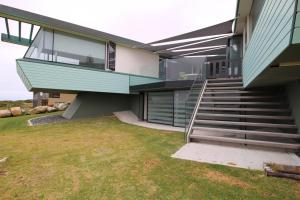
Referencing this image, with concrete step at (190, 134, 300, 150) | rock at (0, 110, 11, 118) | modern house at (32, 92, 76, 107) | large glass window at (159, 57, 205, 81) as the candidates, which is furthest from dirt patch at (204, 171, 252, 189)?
modern house at (32, 92, 76, 107)

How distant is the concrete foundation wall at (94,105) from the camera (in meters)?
12.3

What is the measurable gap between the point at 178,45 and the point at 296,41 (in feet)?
30.0

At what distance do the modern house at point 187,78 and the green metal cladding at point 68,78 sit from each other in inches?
1.6

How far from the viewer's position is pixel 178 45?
35.8ft

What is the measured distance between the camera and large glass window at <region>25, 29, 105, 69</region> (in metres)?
8.52

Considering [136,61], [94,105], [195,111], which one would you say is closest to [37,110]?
[94,105]

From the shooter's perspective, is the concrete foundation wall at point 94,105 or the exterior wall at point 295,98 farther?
the concrete foundation wall at point 94,105

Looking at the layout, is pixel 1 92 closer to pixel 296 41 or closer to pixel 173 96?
pixel 173 96

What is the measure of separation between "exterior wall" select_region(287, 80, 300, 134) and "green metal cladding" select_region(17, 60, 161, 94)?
805cm

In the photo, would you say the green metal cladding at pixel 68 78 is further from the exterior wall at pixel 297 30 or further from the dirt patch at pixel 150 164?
the exterior wall at pixel 297 30

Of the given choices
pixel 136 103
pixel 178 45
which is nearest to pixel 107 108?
pixel 136 103

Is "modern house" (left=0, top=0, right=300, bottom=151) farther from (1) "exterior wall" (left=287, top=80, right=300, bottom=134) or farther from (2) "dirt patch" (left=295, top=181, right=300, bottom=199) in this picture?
(2) "dirt patch" (left=295, top=181, right=300, bottom=199)

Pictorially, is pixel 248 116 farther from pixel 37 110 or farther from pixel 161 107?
pixel 37 110

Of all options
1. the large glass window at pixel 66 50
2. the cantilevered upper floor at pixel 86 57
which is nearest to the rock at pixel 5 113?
the cantilevered upper floor at pixel 86 57
